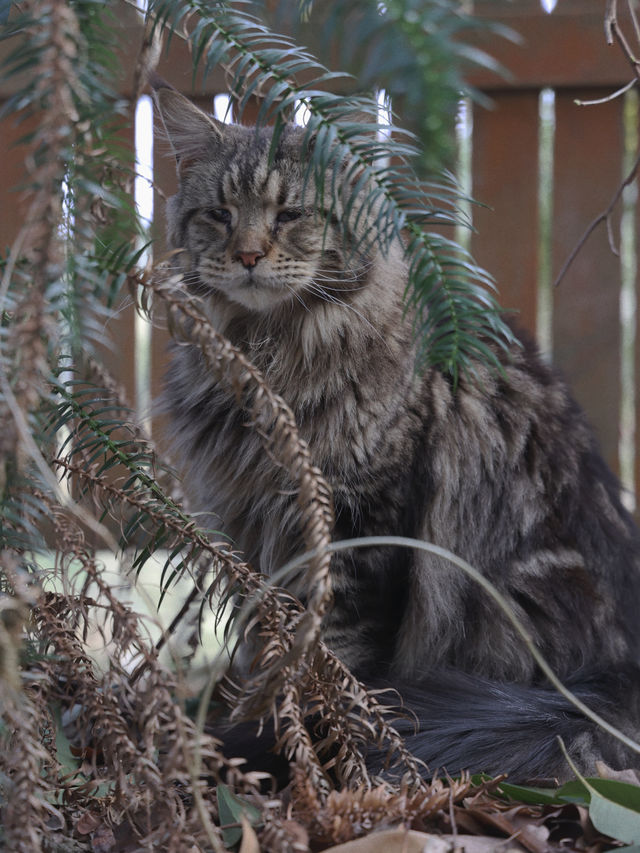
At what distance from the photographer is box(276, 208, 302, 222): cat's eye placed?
2006mm

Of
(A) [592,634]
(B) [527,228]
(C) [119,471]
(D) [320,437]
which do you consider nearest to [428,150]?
(D) [320,437]

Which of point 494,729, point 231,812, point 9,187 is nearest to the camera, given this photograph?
point 231,812

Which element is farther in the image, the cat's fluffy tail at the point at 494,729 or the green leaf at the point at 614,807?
the cat's fluffy tail at the point at 494,729

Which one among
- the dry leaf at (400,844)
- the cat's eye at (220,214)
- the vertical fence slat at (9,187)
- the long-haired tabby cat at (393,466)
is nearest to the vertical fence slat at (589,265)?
the long-haired tabby cat at (393,466)

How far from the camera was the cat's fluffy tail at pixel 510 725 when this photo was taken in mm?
1473

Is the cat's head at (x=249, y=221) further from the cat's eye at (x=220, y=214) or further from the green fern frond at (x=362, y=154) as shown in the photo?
the green fern frond at (x=362, y=154)

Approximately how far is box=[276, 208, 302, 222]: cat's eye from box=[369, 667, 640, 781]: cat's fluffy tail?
43.2 inches

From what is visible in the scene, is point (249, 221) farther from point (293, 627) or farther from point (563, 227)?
point (563, 227)

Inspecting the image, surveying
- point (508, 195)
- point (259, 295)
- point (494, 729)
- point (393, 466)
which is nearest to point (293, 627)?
point (494, 729)

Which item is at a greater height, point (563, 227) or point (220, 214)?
point (563, 227)

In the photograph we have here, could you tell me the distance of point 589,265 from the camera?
3143 millimetres

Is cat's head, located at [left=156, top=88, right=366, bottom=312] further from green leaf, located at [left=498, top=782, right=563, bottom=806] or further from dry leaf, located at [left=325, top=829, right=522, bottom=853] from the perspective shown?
dry leaf, located at [left=325, top=829, right=522, bottom=853]

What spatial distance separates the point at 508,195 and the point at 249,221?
1.45 m

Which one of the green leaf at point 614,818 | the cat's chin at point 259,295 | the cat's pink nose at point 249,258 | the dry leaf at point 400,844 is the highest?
the cat's pink nose at point 249,258
